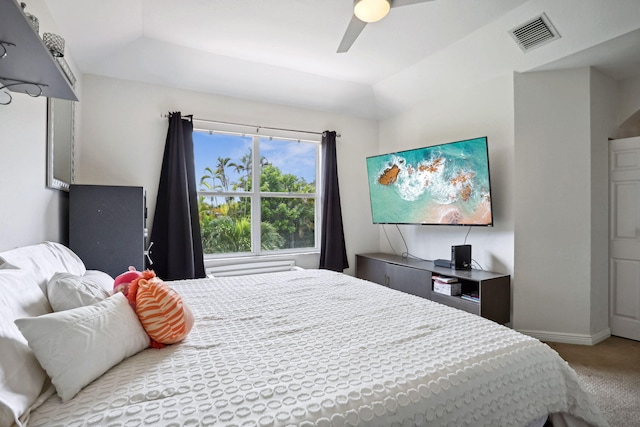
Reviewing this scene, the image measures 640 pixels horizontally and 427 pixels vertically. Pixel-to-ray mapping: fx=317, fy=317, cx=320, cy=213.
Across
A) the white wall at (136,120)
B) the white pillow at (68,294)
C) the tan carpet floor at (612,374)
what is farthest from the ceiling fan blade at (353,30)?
the tan carpet floor at (612,374)

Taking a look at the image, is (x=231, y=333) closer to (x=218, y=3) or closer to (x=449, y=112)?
(x=218, y=3)

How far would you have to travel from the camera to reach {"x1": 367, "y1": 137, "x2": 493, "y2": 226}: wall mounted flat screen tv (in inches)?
118

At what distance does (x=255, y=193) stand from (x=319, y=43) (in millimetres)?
1787

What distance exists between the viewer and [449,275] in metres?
2.98

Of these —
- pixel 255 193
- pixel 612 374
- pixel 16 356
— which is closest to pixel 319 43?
pixel 255 193

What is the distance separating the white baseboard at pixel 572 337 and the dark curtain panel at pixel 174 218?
131 inches

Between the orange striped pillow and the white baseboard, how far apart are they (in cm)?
306

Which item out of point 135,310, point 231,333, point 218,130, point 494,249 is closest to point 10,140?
point 135,310

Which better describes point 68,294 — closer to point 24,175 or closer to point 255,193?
point 24,175

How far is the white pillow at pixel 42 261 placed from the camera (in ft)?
4.17

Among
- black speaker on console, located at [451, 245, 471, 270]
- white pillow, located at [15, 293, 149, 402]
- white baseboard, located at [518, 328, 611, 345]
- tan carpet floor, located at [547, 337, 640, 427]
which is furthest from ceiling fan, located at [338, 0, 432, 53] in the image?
white baseboard, located at [518, 328, 611, 345]

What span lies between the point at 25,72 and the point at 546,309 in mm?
3976

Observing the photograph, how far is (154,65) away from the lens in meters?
3.03

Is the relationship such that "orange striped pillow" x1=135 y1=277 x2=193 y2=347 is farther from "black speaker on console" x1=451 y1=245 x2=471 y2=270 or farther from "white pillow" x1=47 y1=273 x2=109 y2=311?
"black speaker on console" x1=451 y1=245 x2=471 y2=270
